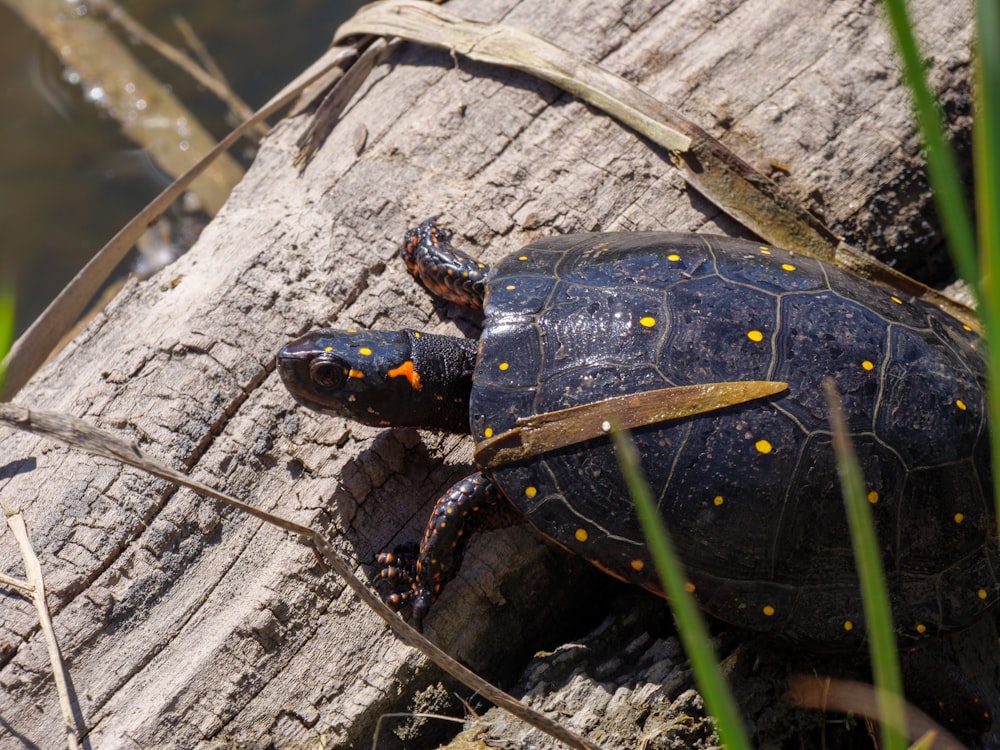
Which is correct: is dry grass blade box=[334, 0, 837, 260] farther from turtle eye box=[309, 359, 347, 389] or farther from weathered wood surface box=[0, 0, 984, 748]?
turtle eye box=[309, 359, 347, 389]

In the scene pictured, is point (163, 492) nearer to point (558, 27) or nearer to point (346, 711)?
point (346, 711)

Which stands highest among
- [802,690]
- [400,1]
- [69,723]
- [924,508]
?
[400,1]

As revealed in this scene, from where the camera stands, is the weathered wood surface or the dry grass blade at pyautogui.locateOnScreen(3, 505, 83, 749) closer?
the dry grass blade at pyautogui.locateOnScreen(3, 505, 83, 749)

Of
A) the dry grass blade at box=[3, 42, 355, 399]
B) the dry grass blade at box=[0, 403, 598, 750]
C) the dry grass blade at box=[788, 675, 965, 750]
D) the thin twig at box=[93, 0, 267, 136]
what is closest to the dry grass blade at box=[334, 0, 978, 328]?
the dry grass blade at box=[3, 42, 355, 399]

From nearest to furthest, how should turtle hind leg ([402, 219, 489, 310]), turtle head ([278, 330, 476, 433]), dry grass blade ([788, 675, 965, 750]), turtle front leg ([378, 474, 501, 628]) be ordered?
dry grass blade ([788, 675, 965, 750]) < turtle front leg ([378, 474, 501, 628]) < turtle head ([278, 330, 476, 433]) < turtle hind leg ([402, 219, 489, 310])

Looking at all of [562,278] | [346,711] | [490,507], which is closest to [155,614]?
[346,711]

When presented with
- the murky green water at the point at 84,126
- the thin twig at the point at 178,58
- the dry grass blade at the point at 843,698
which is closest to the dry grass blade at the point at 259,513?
the dry grass blade at the point at 843,698

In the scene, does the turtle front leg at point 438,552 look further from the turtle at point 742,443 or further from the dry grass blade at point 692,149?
the dry grass blade at point 692,149
